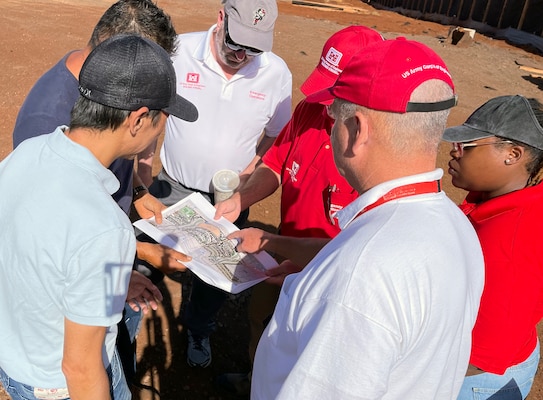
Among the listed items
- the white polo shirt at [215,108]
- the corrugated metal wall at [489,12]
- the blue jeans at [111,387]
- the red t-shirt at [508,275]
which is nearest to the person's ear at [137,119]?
the blue jeans at [111,387]

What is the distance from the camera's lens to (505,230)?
6.61 feet

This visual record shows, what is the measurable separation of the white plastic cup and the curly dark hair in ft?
3.21

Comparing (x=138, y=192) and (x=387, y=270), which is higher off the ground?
(x=387, y=270)

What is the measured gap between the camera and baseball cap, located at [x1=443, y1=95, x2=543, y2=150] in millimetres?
2145

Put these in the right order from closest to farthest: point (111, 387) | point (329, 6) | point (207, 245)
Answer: point (111, 387), point (207, 245), point (329, 6)

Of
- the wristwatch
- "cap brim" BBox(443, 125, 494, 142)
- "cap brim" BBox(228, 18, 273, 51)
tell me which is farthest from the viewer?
the wristwatch

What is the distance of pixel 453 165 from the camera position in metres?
2.39

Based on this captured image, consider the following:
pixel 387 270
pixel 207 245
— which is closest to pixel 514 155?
pixel 387 270

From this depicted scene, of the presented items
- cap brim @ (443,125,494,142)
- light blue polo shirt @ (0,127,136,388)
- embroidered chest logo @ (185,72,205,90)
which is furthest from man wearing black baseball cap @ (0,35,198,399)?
embroidered chest logo @ (185,72,205,90)

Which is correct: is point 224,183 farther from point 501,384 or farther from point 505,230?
point 501,384

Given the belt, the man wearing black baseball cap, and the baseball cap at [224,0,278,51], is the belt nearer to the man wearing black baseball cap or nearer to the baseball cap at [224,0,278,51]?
the man wearing black baseball cap

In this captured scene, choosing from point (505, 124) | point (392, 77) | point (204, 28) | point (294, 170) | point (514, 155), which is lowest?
point (204, 28)

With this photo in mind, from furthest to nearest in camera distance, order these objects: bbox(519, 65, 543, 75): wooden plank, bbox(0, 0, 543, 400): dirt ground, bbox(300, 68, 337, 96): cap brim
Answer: bbox(519, 65, 543, 75): wooden plank → bbox(0, 0, 543, 400): dirt ground → bbox(300, 68, 337, 96): cap brim

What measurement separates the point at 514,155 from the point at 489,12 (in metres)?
18.7
